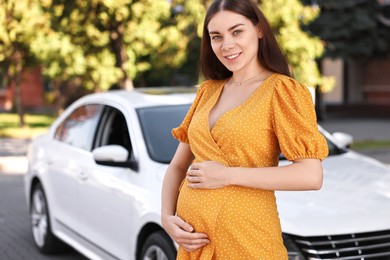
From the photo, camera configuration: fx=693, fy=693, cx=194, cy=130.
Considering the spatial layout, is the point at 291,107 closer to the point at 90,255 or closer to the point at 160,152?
the point at 160,152

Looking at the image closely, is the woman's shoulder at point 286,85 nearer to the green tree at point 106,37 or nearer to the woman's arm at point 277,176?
the woman's arm at point 277,176

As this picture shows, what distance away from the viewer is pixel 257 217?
233cm

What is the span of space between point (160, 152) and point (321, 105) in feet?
74.0

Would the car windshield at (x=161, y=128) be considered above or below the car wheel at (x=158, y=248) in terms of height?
above

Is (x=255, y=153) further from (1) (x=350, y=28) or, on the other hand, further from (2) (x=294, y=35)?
(1) (x=350, y=28)

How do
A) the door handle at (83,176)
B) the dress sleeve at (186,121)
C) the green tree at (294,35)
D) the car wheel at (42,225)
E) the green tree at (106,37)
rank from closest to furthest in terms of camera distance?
the dress sleeve at (186,121) → the door handle at (83,176) → the car wheel at (42,225) → the green tree at (106,37) → the green tree at (294,35)

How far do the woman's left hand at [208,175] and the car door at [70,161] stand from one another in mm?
3166

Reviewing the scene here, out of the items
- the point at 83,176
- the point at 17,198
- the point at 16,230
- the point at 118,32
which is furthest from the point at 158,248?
the point at 118,32

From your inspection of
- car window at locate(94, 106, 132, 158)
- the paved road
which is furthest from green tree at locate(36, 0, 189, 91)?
car window at locate(94, 106, 132, 158)

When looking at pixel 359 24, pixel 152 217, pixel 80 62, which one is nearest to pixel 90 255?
pixel 152 217

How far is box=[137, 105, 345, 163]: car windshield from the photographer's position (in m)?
4.92

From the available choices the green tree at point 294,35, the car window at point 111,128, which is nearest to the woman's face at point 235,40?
the car window at point 111,128

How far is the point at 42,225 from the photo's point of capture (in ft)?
21.7

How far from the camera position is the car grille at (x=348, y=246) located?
3816 mm
